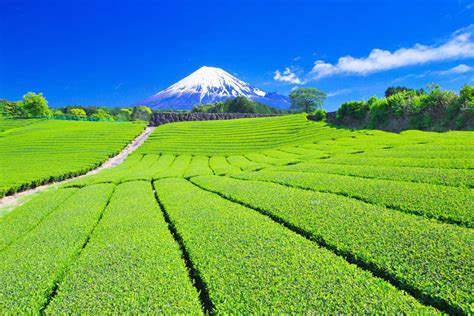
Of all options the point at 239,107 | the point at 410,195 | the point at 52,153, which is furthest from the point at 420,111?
the point at 239,107

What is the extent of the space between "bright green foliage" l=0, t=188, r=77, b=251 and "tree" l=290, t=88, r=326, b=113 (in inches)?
3906

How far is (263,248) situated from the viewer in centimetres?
601

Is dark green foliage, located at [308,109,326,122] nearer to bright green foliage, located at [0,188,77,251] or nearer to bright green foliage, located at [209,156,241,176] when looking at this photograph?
bright green foliage, located at [209,156,241,176]

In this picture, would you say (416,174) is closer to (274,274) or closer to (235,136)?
(274,274)

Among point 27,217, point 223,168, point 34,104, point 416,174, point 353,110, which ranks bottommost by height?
point 223,168

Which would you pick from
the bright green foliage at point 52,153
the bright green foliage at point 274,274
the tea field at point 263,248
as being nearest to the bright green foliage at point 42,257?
the tea field at point 263,248

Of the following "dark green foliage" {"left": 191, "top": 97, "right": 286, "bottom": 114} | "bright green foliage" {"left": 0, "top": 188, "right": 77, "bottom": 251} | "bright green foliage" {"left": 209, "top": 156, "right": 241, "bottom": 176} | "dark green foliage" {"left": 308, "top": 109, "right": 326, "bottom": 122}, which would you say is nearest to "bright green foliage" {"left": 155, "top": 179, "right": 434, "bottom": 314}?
"bright green foliage" {"left": 0, "top": 188, "right": 77, "bottom": 251}

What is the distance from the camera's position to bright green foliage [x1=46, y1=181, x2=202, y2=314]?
4.50 metres

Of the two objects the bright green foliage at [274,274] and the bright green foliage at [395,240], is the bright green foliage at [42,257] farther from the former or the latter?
the bright green foliage at [395,240]

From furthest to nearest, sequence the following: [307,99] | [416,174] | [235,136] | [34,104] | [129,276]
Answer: [307,99] → [34,104] → [235,136] → [416,174] → [129,276]

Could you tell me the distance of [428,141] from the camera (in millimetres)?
16312

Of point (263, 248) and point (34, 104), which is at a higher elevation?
point (34, 104)

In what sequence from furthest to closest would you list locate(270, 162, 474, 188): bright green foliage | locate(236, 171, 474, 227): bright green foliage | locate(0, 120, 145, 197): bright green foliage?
locate(0, 120, 145, 197): bright green foliage
locate(270, 162, 474, 188): bright green foliage
locate(236, 171, 474, 227): bright green foliage

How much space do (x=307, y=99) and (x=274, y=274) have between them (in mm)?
106799
